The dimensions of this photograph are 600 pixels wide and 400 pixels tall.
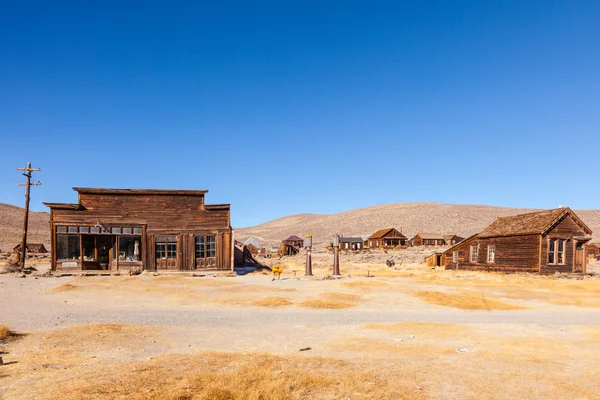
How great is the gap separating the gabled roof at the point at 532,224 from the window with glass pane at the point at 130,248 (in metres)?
27.6

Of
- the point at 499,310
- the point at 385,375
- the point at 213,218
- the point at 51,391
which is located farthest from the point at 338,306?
the point at 213,218

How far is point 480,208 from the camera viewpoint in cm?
14925

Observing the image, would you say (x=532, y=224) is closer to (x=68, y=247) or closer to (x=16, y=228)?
(x=68, y=247)

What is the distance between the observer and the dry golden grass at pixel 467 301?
46.5 ft

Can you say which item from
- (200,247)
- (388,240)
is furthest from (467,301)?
(388,240)

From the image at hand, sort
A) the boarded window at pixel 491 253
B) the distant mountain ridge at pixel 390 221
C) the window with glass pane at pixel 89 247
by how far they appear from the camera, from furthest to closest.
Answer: the distant mountain ridge at pixel 390 221
the boarded window at pixel 491 253
the window with glass pane at pixel 89 247

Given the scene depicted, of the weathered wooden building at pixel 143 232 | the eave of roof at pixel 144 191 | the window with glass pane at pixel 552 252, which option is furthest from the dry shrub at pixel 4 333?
the window with glass pane at pixel 552 252

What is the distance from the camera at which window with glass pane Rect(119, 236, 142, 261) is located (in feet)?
91.0

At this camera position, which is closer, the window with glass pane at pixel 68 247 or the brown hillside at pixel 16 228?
the window with glass pane at pixel 68 247

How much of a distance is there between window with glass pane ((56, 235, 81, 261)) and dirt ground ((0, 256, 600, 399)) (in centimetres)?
1203

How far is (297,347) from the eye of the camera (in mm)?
8148

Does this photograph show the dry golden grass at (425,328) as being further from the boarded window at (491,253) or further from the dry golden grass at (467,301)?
the boarded window at (491,253)

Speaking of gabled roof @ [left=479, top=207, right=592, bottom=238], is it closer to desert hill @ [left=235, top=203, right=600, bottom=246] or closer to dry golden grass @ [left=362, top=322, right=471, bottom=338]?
dry golden grass @ [left=362, top=322, right=471, bottom=338]

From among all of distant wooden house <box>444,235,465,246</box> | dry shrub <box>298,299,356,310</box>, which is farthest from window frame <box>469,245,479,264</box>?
distant wooden house <box>444,235,465,246</box>
